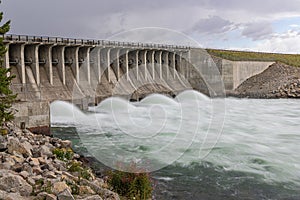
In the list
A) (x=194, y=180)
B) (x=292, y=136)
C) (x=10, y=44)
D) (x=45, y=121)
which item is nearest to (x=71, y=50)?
(x=10, y=44)

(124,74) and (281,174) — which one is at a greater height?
(124,74)

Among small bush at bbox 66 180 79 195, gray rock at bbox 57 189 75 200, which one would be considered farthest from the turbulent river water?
gray rock at bbox 57 189 75 200

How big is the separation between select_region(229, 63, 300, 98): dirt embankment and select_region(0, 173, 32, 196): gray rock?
4579cm

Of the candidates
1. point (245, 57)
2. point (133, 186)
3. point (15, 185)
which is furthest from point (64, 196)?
point (245, 57)

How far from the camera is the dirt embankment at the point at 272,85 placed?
4900cm

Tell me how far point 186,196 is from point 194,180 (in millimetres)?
1620

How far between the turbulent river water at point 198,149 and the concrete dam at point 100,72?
9.15 feet

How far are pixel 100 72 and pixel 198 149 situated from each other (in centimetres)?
2426

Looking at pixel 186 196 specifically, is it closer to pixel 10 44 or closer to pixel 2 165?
pixel 2 165

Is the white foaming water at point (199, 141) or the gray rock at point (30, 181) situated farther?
the white foaming water at point (199, 141)

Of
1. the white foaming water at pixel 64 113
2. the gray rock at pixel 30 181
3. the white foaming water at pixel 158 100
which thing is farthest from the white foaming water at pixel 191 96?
the gray rock at pixel 30 181

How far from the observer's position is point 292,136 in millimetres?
20812

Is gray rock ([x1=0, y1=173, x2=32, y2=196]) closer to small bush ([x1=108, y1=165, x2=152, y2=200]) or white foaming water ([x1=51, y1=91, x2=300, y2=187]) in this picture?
small bush ([x1=108, y1=165, x2=152, y2=200])

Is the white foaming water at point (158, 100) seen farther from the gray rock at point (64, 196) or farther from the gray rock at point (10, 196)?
the gray rock at point (10, 196)
